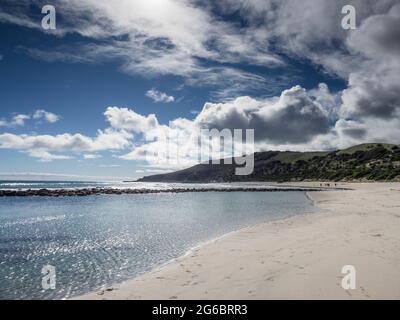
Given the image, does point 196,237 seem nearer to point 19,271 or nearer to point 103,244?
point 103,244

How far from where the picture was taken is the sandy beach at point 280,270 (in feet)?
31.6

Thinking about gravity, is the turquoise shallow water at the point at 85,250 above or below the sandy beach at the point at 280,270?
below

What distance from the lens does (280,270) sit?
464 inches

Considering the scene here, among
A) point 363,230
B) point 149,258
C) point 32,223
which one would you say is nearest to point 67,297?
point 149,258

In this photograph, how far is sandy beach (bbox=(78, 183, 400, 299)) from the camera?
31.6 ft

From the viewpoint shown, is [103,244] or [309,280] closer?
[309,280]

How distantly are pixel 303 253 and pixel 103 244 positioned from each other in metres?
11.6

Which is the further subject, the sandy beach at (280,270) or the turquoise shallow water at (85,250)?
the turquoise shallow water at (85,250)

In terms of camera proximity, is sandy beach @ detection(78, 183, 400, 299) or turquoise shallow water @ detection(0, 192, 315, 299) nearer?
sandy beach @ detection(78, 183, 400, 299)

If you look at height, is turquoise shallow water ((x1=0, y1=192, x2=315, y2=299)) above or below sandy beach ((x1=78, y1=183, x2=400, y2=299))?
below
